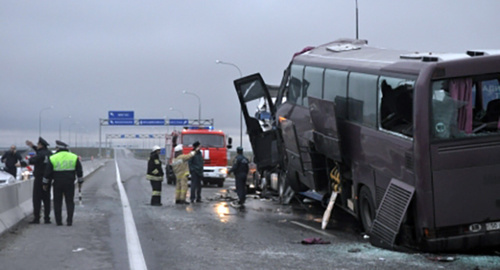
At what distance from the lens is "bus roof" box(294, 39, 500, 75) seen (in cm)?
1052

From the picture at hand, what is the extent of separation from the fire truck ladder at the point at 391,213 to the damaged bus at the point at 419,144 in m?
0.02

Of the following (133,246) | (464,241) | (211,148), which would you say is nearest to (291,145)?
(133,246)

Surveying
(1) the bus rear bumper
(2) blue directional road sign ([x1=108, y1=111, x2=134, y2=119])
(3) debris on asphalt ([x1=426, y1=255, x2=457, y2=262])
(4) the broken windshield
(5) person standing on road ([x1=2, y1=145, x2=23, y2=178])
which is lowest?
(3) debris on asphalt ([x1=426, y1=255, x2=457, y2=262])

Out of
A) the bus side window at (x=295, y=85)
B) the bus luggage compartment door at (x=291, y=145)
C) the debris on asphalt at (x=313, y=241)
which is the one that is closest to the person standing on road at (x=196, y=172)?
the bus luggage compartment door at (x=291, y=145)

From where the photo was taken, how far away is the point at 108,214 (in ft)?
57.4

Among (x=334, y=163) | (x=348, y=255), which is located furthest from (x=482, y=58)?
(x=334, y=163)

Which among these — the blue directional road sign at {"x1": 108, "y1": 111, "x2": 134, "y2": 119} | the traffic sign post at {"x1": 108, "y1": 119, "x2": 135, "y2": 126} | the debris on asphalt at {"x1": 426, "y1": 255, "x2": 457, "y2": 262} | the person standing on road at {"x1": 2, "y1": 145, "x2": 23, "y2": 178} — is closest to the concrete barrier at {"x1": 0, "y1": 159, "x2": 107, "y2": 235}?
the debris on asphalt at {"x1": 426, "y1": 255, "x2": 457, "y2": 262}

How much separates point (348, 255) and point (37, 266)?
436 centimetres

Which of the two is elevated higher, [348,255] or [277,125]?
[277,125]

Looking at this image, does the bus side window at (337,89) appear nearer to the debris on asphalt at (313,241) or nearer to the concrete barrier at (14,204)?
the debris on asphalt at (313,241)

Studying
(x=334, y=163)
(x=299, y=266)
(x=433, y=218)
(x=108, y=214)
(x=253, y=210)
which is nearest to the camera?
(x=299, y=266)

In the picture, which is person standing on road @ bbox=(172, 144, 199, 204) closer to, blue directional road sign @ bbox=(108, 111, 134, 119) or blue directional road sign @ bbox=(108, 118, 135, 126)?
blue directional road sign @ bbox=(108, 118, 135, 126)

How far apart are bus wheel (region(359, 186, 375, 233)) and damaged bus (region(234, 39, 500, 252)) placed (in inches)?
0.7

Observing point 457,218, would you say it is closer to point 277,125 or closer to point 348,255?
point 348,255
